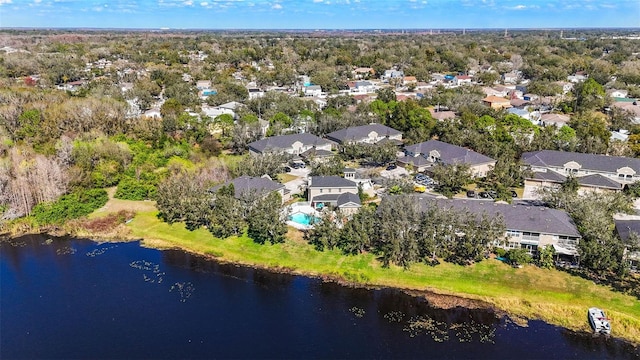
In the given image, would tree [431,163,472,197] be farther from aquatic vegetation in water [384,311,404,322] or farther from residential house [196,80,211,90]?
residential house [196,80,211,90]

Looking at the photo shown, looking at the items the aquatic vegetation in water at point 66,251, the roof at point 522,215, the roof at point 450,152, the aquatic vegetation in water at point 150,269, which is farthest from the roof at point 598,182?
the aquatic vegetation in water at point 66,251

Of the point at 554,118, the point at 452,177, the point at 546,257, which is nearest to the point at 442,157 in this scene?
the point at 452,177

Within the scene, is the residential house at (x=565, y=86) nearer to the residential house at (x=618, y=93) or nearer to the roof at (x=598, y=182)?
the residential house at (x=618, y=93)

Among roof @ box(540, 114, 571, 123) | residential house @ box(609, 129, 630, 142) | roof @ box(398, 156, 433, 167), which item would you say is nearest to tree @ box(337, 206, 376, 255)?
roof @ box(398, 156, 433, 167)

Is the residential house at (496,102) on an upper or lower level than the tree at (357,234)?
upper

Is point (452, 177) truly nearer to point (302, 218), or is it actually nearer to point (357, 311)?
point (302, 218)
